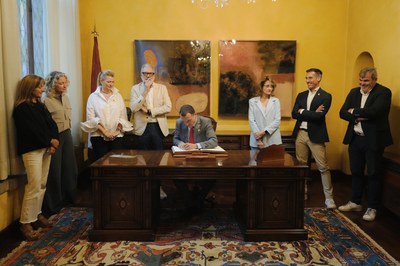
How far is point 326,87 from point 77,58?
3.92 m

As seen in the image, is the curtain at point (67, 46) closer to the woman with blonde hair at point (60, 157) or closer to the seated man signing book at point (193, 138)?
the woman with blonde hair at point (60, 157)

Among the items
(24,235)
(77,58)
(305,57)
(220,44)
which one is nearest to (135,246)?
(24,235)

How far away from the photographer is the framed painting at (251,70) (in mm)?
5785

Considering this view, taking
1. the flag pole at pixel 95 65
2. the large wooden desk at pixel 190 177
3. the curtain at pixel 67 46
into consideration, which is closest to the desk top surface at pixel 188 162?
the large wooden desk at pixel 190 177

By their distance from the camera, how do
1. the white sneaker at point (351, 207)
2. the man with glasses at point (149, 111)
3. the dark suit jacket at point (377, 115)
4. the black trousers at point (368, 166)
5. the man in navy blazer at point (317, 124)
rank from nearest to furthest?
the dark suit jacket at point (377, 115) → the black trousers at point (368, 166) → the white sneaker at point (351, 207) → the man in navy blazer at point (317, 124) → the man with glasses at point (149, 111)

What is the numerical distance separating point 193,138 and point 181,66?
218 cm

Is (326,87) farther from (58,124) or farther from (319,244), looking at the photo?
(58,124)

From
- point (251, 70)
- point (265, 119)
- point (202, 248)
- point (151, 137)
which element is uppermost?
point (251, 70)

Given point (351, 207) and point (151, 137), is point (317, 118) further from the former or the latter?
point (151, 137)

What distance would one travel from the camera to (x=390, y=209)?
404 cm

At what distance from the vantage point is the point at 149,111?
14.9 feet

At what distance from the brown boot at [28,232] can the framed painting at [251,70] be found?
3376 mm

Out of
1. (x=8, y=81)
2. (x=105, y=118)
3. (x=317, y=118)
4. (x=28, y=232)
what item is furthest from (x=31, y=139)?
(x=317, y=118)

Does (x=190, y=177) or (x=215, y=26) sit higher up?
(x=215, y=26)
